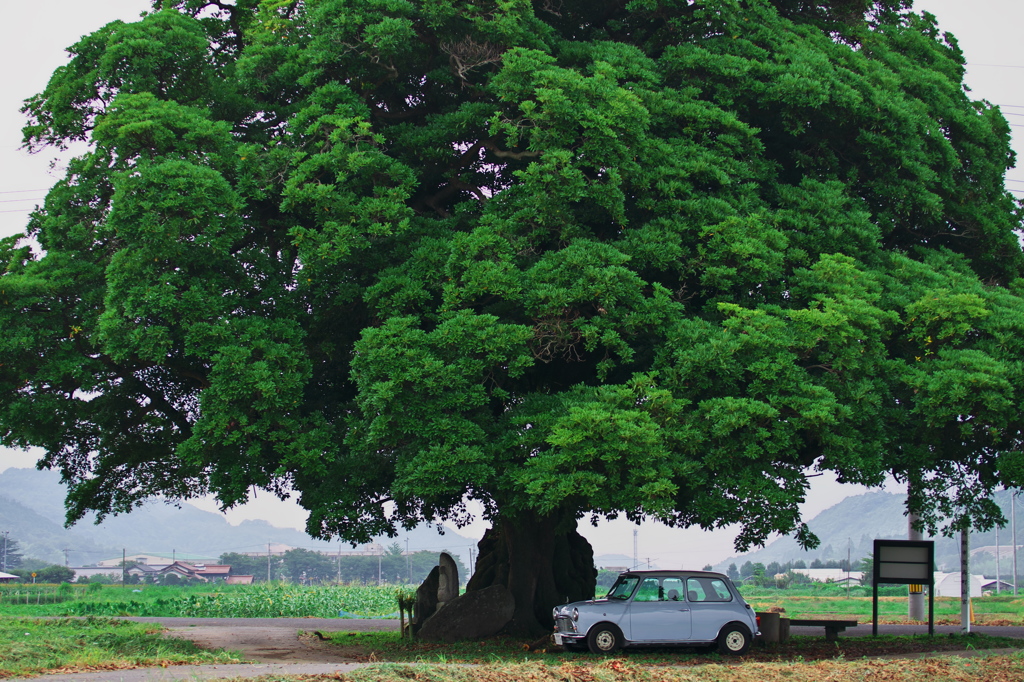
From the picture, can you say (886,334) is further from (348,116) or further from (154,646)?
(154,646)

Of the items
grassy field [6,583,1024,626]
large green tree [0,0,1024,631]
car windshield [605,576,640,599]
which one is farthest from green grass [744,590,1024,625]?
car windshield [605,576,640,599]

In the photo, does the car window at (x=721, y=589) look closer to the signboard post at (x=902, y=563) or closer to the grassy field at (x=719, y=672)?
the grassy field at (x=719, y=672)

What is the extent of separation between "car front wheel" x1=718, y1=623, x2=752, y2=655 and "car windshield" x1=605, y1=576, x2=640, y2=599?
1722mm

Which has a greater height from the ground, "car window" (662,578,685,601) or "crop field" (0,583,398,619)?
"car window" (662,578,685,601)

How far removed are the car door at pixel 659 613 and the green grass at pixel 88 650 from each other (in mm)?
6546

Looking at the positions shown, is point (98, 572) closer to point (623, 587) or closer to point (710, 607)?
point (623, 587)

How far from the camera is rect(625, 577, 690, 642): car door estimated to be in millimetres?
16469

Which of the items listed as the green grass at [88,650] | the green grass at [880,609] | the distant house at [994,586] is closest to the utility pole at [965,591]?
the green grass at [880,609]

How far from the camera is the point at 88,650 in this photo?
46.6 ft

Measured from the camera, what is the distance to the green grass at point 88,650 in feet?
41.3

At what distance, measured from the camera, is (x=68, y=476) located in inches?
861

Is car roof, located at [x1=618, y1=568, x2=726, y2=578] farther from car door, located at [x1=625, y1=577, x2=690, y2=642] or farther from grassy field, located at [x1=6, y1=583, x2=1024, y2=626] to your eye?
grassy field, located at [x1=6, y1=583, x2=1024, y2=626]

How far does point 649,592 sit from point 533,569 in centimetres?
471

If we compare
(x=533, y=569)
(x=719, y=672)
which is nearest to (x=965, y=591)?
(x=533, y=569)
